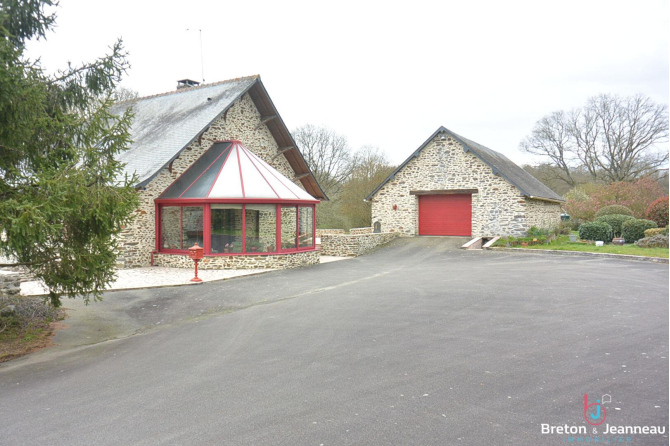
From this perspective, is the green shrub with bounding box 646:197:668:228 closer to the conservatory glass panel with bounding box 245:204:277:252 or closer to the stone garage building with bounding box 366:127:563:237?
the stone garage building with bounding box 366:127:563:237

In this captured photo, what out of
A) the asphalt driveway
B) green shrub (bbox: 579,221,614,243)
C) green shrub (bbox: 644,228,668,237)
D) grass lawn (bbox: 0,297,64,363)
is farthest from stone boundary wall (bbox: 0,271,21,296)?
green shrub (bbox: 644,228,668,237)

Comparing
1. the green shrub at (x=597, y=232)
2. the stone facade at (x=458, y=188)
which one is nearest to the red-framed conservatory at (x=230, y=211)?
the stone facade at (x=458, y=188)

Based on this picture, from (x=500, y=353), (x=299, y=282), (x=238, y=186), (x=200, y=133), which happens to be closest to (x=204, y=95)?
(x=200, y=133)

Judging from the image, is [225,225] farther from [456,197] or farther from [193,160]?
[456,197]

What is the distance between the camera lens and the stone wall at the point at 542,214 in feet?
70.3

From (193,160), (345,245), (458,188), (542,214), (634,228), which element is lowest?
(345,245)

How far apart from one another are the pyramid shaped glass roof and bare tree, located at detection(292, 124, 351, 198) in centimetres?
1954

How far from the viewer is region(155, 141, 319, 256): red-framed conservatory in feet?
47.8

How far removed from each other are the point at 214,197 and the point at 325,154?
2332 cm

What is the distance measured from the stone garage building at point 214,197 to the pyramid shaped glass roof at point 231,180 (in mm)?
31

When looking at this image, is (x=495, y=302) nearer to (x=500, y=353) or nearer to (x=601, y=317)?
(x=601, y=317)

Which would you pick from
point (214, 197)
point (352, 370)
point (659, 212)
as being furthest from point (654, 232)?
point (352, 370)

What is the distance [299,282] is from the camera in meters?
A: 11.9

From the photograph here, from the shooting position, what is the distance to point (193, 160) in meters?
16.4
